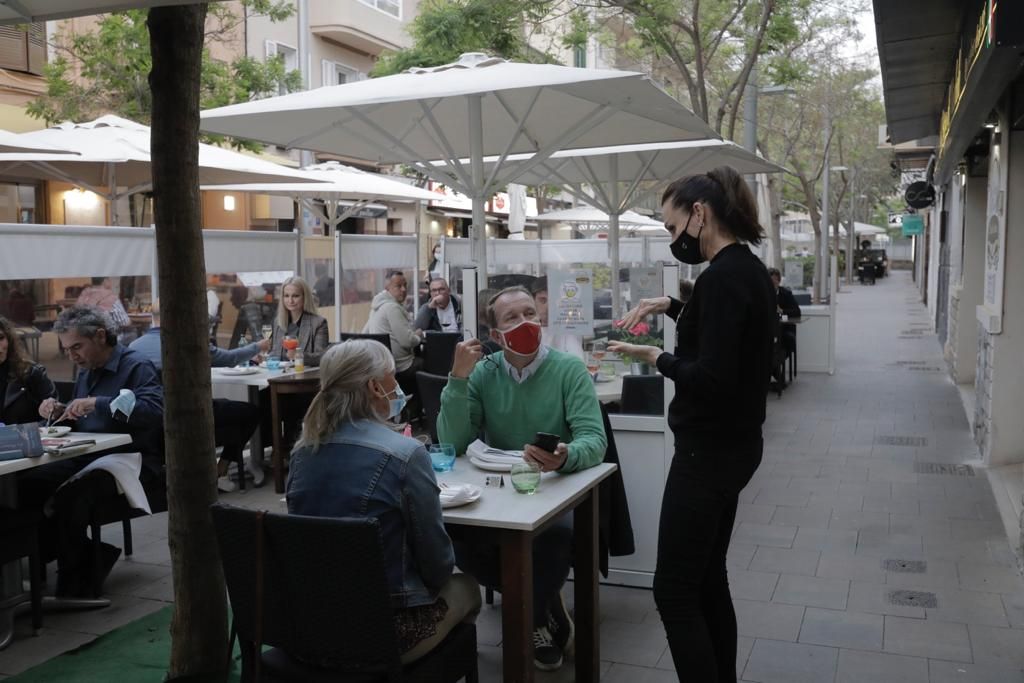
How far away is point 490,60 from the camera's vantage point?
6.53 m

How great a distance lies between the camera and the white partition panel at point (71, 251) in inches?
274

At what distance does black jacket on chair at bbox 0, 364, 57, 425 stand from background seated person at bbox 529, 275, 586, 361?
2.88 m

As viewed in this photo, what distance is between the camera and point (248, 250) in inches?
377

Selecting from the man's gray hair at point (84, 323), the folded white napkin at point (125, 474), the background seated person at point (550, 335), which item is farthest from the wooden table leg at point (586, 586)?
the man's gray hair at point (84, 323)

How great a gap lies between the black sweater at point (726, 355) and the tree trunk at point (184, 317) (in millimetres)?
1783

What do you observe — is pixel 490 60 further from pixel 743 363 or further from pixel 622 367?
pixel 743 363

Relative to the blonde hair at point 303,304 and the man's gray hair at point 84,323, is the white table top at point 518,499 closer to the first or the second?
the man's gray hair at point 84,323

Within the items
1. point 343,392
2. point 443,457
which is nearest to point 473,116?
point 443,457

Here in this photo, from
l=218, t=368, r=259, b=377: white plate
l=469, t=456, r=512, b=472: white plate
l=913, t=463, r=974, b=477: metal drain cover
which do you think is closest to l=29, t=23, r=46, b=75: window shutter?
l=218, t=368, r=259, b=377: white plate

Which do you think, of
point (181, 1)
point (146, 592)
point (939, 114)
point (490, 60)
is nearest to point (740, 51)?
point (939, 114)

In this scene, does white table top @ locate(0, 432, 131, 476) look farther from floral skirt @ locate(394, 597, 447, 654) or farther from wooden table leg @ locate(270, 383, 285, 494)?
floral skirt @ locate(394, 597, 447, 654)

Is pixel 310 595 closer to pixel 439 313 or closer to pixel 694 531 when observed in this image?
pixel 694 531

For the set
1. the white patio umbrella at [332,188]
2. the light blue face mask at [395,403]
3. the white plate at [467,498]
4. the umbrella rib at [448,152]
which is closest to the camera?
the light blue face mask at [395,403]

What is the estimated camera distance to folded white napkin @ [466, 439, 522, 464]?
4.23 meters
